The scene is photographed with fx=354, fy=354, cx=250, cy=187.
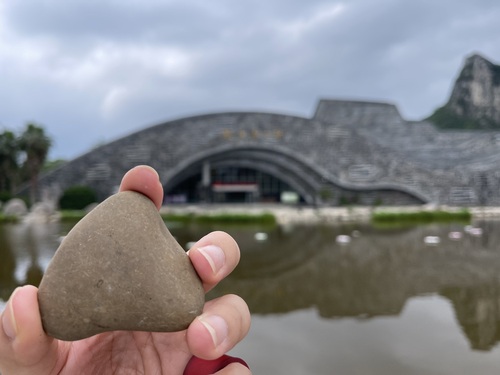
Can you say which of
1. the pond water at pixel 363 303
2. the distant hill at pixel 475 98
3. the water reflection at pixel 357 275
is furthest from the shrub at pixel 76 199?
the distant hill at pixel 475 98

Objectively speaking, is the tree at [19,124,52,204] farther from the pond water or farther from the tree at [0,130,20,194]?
the pond water

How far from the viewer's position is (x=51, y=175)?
29.8 m

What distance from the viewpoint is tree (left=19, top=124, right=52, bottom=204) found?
95.1 feet

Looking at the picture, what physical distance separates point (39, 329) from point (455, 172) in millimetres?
36949

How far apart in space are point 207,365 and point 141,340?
1.25ft

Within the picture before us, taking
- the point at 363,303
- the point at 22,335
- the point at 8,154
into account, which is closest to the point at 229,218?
the point at 363,303

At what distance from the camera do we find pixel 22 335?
1207 mm

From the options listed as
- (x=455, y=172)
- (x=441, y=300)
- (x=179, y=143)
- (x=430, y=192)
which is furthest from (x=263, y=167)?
(x=441, y=300)

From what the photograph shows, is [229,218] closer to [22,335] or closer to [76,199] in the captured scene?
[76,199]

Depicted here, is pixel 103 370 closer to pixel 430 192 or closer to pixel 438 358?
pixel 438 358

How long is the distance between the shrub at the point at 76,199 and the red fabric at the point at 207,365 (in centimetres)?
2813

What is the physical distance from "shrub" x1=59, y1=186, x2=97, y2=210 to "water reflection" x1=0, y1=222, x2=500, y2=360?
14925mm

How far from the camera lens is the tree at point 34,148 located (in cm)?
2900

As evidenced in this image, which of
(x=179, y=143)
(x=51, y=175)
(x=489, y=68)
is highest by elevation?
(x=489, y=68)
